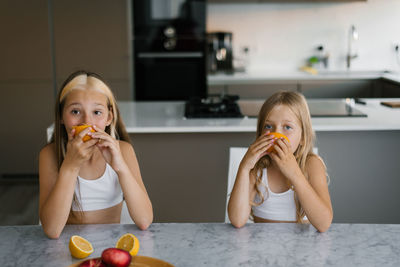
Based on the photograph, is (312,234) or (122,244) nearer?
(122,244)

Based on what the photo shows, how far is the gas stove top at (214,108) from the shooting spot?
2.57m

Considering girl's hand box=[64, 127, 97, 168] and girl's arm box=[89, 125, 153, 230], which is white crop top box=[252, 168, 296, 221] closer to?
girl's arm box=[89, 125, 153, 230]

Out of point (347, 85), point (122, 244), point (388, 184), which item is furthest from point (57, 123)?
point (347, 85)

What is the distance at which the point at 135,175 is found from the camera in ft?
5.15

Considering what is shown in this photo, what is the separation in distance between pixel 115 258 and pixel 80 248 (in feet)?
0.56

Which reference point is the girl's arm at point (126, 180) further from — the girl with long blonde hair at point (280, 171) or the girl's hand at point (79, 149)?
the girl with long blonde hair at point (280, 171)

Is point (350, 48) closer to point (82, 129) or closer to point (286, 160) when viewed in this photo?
point (286, 160)

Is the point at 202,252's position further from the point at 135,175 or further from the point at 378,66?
the point at 378,66

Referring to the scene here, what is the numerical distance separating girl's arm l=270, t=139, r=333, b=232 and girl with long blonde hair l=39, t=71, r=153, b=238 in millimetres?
425

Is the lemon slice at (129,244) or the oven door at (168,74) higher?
the oven door at (168,74)

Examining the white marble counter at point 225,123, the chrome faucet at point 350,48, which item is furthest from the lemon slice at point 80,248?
the chrome faucet at point 350,48

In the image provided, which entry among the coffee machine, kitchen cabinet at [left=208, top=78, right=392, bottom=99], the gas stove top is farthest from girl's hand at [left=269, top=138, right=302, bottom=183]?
the coffee machine

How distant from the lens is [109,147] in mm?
1398

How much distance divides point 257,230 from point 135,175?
0.48m
